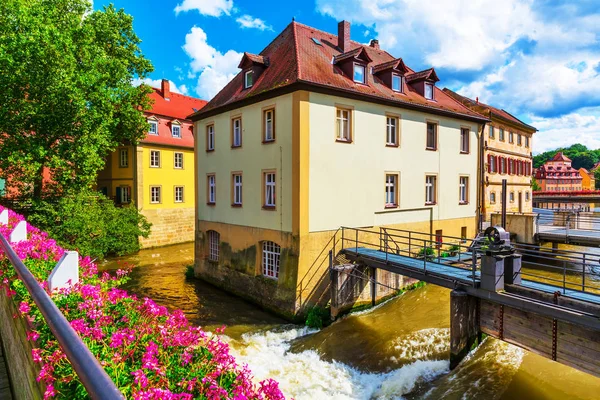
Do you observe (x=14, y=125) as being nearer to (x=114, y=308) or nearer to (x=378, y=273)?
(x=378, y=273)

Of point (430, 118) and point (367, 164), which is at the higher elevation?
point (430, 118)

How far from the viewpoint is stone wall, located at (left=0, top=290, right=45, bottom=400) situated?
11.6 feet

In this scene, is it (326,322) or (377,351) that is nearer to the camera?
(377,351)

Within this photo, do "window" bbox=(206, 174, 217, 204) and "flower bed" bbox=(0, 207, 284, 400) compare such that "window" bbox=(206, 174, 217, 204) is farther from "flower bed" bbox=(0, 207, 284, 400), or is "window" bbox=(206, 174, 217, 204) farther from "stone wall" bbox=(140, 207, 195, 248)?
"flower bed" bbox=(0, 207, 284, 400)

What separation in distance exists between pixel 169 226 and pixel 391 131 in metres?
21.4

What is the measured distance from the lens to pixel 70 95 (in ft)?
69.3

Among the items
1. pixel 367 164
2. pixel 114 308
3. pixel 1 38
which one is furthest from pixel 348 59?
pixel 1 38

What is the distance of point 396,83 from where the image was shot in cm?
2025

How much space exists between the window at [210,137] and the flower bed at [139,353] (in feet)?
55.6

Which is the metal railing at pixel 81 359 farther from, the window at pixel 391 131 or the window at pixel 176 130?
the window at pixel 176 130

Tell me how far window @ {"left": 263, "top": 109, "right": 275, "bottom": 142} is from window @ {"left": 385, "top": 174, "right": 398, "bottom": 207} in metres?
5.77

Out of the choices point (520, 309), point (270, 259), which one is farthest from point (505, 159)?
point (520, 309)

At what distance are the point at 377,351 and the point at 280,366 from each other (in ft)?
9.83

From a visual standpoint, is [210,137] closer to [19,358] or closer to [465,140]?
[465,140]
